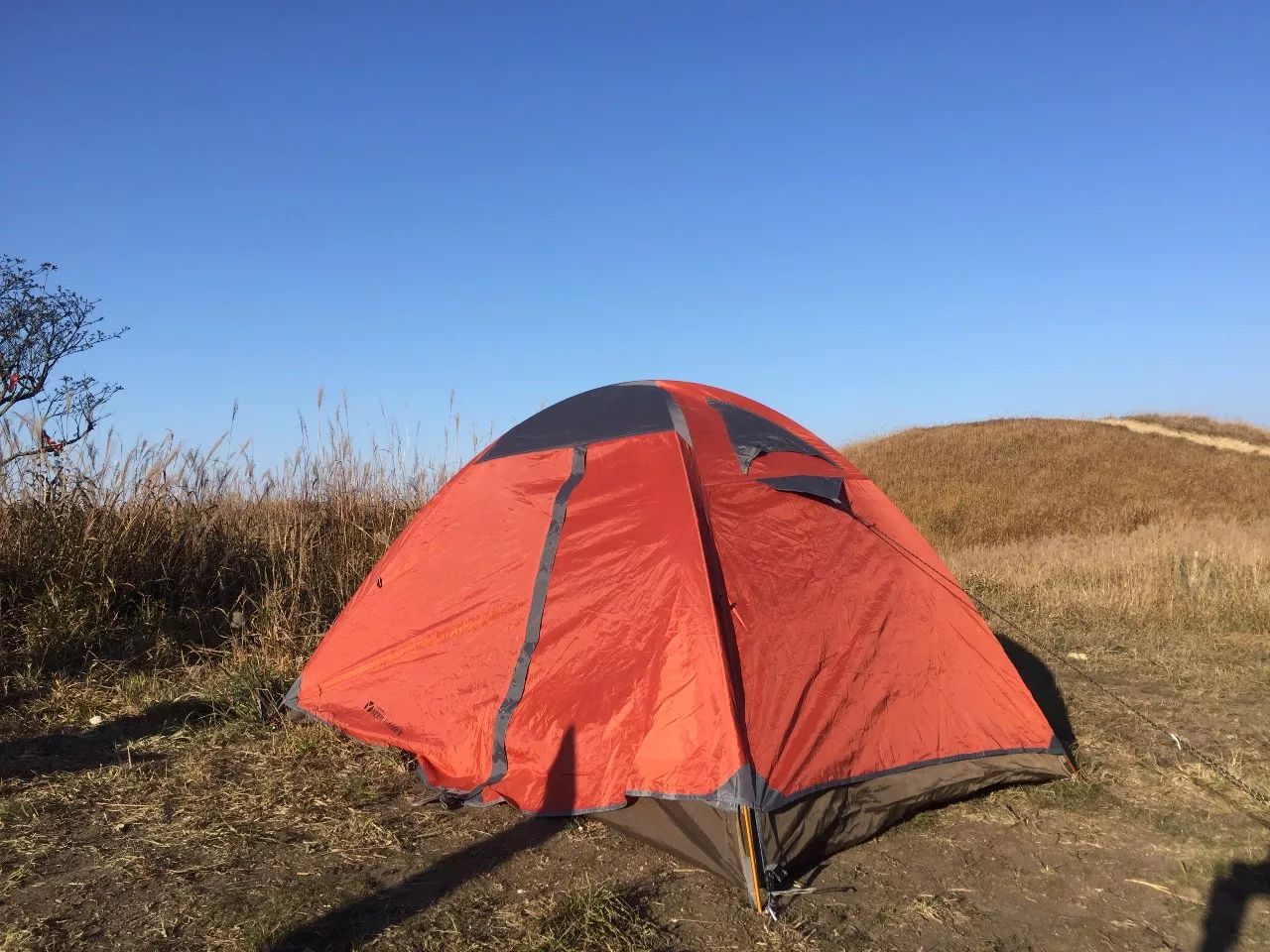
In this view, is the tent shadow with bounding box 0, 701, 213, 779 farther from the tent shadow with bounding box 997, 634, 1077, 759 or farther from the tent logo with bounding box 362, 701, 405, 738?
the tent shadow with bounding box 997, 634, 1077, 759

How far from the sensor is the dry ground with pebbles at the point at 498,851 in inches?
129

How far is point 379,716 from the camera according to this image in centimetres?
484

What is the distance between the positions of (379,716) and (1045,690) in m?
4.53

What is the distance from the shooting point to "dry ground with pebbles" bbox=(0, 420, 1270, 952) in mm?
3271

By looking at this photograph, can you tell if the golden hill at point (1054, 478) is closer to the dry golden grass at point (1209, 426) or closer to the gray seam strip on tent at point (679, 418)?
the dry golden grass at point (1209, 426)

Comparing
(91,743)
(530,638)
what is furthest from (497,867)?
(91,743)

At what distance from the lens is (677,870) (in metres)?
3.72

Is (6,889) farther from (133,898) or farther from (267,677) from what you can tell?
(267,677)

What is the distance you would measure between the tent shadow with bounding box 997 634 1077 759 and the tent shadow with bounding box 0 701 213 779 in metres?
5.02

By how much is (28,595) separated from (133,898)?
3.91m

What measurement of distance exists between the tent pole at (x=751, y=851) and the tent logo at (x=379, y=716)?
6.62 ft

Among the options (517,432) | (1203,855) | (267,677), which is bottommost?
(1203,855)

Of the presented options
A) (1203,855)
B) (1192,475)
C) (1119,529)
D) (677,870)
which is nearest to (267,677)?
(677,870)

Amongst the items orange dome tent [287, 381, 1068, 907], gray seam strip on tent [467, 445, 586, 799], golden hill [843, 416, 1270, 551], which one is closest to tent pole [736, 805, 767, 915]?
orange dome tent [287, 381, 1068, 907]
